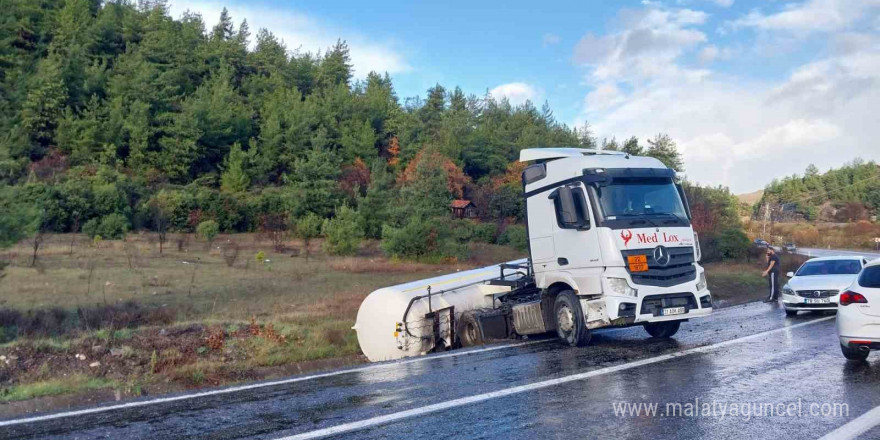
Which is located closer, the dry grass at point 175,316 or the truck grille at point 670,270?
the truck grille at point 670,270

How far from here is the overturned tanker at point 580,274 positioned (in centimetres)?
1177

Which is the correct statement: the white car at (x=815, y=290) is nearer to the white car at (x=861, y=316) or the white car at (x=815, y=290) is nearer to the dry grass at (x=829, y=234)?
the white car at (x=861, y=316)

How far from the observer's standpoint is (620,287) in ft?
38.2

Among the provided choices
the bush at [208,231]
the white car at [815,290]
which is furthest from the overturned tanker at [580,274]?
the bush at [208,231]

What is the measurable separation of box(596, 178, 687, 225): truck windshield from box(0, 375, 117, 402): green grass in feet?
29.4

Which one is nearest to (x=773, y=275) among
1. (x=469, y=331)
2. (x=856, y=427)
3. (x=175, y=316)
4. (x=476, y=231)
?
(x=469, y=331)

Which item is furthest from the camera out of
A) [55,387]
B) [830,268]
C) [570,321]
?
[830,268]

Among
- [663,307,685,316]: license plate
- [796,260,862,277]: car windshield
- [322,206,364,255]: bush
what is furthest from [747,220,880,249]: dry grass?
[663,307,685,316]: license plate

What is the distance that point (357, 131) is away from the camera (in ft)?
291

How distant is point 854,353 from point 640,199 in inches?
159

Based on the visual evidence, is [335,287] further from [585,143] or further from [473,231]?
[585,143]

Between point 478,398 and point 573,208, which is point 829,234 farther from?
point 478,398

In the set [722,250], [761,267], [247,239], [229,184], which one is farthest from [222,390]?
[229,184]

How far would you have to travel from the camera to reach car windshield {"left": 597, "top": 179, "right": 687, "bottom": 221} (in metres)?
12.1
